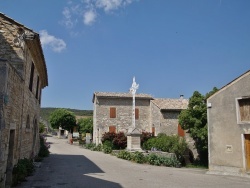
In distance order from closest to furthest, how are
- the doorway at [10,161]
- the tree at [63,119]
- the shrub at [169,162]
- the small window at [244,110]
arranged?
the doorway at [10,161] → the small window at [244,110] → the shrub at [169,162] → the tree at [63,119]

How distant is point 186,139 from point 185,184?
42.3ft

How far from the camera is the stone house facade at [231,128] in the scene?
37.9 ft

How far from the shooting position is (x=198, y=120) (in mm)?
19766

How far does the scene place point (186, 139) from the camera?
2172 centimetres

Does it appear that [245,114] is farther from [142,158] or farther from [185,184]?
[142,158]

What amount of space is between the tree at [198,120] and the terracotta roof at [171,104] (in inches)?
288

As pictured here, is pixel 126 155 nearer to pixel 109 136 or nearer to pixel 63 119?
pixel 109 136

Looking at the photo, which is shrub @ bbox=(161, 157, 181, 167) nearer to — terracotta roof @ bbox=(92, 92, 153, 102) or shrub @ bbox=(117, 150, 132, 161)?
shrub @ bbox=(117, 150, 132, 161)

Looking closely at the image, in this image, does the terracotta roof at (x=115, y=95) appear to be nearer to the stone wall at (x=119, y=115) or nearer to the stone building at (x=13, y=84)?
the stone wall at (x=119, y=115)

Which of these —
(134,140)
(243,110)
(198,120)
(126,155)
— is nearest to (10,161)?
(243,110)

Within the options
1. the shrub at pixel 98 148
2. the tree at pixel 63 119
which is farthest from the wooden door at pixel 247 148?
the tree at pixel 63 119

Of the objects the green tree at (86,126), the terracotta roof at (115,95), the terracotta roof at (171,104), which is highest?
the terracotta roof at (115,95)

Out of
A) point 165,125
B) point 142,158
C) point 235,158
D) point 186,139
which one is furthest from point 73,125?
point 235,158

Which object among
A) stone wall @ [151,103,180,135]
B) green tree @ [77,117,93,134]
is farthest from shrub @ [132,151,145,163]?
green tree @ [77,117,93,134]
